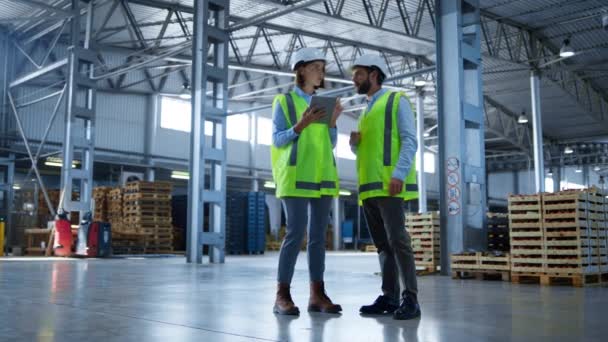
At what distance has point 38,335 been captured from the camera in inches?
120

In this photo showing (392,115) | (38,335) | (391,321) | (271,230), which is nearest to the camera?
(38,335)

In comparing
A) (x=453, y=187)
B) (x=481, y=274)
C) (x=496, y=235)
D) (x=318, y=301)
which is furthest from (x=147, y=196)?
(x=318, y=301)

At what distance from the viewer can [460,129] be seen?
30.1 ft

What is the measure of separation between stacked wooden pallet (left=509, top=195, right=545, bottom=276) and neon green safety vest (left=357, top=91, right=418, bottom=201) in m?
4.43

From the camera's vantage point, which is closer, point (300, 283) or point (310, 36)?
point (300, 283)

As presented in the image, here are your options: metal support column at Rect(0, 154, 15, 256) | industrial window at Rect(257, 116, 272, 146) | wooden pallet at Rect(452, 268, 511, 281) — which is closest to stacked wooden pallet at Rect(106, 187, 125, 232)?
metal support column at Rect(0, 154, 15, 256)

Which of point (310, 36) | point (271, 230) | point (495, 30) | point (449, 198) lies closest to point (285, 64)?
point (310, 36)

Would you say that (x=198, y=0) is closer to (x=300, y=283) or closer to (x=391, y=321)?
(x=300, y=283)

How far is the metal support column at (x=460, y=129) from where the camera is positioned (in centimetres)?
910

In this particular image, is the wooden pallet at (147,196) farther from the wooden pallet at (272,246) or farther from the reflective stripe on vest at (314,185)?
the reflective stripe on vest at (314,185)

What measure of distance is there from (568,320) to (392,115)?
174cm

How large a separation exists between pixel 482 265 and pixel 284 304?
16.6ft

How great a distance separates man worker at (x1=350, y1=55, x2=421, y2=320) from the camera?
12.5 ft

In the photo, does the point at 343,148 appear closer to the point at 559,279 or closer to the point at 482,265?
the point at 482,265
